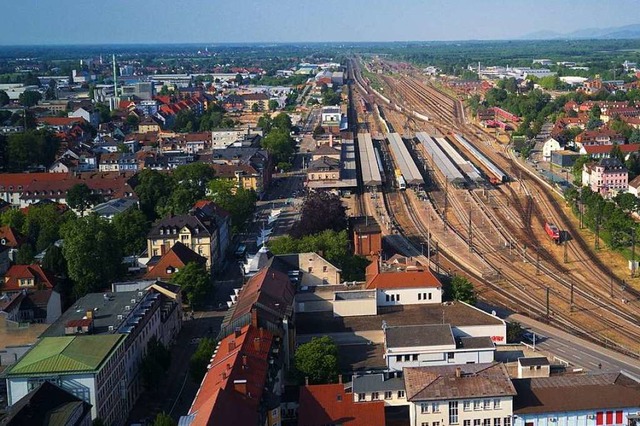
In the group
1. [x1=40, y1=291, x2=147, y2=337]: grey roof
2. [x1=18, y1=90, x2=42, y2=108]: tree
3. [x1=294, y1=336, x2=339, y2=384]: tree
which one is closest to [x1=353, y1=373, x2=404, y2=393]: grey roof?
[x1=294, y1=336, x2=339, y2=384]: tree

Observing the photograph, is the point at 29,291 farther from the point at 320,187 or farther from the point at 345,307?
the point at 320,187

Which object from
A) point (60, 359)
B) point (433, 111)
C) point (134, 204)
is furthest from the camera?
point (433, 111)

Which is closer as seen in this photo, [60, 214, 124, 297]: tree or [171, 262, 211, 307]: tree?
[171, 262, 211, 307]: tree

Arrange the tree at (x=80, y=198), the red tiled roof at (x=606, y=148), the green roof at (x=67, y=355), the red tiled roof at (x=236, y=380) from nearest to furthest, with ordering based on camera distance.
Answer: the red tiled roof at (x=236, y=380) → the green roof at (x=67, y=355) → the tree at (x=80, y=198) → the red tiled roof at (x=606, y=148)

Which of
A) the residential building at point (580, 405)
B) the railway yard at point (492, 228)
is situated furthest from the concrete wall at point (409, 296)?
the residential building at point (580, 405)

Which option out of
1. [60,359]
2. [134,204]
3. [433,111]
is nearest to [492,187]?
[134,204]

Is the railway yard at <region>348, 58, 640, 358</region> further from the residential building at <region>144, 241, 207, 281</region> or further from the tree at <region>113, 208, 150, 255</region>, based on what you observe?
the tree at <region>113, 208, 150, 255</region>

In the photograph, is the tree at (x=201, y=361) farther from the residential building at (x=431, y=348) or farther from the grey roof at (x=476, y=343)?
the grey roof at (x=476, y=343)
